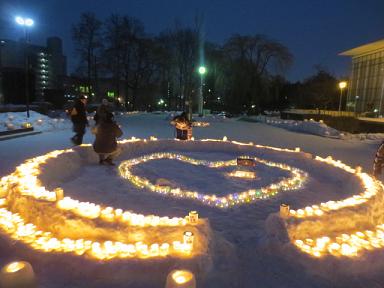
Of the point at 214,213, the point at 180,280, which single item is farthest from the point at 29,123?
the point at 180,280

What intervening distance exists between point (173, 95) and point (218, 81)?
11.2 m

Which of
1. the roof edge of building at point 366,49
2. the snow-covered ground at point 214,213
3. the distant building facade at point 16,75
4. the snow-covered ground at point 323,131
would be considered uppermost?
the roof edge of building at point 366,49

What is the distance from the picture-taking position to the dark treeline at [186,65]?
3197cm

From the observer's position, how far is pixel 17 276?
238 cm

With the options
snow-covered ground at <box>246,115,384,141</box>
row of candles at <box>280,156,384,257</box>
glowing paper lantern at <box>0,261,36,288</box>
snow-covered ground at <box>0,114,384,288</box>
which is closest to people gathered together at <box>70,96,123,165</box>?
snow-covered ground at <box>0,114,384,288</box>

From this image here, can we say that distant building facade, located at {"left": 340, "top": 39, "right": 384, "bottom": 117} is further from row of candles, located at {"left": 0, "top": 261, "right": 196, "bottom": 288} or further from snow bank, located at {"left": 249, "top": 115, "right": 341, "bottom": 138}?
row of candles, located at {"left": 0, "top": 261, "right": 196, "bottom": 288}

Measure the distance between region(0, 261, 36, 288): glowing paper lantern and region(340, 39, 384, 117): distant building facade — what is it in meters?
30.9

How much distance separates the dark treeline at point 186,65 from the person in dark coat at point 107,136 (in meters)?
23.2

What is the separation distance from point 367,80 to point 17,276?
1471 inches

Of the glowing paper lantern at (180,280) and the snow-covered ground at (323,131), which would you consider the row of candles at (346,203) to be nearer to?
the glowing paper lantern at (180,280)

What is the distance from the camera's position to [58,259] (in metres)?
3.09

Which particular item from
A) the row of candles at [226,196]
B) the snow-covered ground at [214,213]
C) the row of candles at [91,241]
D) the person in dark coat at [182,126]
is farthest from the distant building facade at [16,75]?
the row of candles at [91,241]

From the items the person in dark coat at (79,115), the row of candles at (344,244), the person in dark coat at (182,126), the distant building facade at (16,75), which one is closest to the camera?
the row of candles at (344,244)

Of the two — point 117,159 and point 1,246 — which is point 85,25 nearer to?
point 117,159
